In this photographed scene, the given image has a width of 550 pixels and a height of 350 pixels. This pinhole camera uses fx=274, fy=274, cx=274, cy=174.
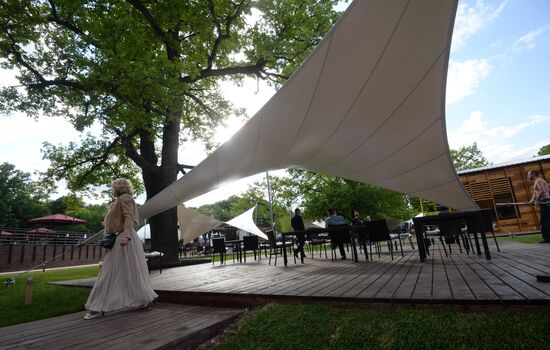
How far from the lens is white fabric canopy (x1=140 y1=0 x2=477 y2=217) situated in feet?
7.72

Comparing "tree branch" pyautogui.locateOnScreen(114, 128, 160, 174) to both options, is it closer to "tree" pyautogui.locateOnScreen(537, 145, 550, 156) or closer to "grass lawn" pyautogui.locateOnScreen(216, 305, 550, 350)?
"grass lawn" pyautogui.locateOnScreen(216, 305, 550, 350)

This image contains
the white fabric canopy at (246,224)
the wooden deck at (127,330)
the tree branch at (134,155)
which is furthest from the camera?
the white fabric canopy at (246,224)

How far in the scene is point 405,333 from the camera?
1803 millimetres

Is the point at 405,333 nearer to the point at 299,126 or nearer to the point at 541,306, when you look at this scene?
the point at 541,306

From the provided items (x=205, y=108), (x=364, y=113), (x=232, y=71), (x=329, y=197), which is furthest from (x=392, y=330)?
(x=329, y=197)

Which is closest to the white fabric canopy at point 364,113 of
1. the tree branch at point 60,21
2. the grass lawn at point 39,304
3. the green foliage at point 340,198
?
the grass lawn at point 39,304

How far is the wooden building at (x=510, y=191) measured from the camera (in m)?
10.9

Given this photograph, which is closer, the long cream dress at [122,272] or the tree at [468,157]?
the long cream dress at [122,272]

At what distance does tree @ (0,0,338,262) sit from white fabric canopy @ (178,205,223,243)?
13.9 feet

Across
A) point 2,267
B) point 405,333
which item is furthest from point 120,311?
point 2,267

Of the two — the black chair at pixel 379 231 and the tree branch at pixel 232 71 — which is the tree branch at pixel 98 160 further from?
the black chair at pixel 379 231

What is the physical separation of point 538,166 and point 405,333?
13.4 m

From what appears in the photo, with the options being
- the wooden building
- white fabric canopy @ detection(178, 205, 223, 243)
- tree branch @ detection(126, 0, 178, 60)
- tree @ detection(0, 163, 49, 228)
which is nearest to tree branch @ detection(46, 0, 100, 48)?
tree branch @ detection(126, 0, 178, 60)

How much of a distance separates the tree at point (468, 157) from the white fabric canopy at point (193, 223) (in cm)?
2749
